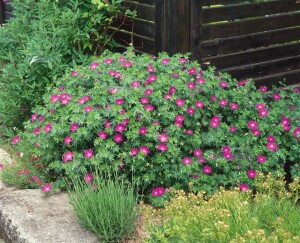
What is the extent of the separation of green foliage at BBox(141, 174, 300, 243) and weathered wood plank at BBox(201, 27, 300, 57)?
80.6 inches

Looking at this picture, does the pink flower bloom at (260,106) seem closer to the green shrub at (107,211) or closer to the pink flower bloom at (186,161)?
the pink flower bloom at (186,161)

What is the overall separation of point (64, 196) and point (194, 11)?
76.7 inches

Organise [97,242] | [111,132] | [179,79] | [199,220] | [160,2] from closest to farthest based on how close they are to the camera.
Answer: [199,220] < [97,242] < [111,132] < [179,79] < [160,2]

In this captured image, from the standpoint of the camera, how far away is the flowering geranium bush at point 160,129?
14.0 feet

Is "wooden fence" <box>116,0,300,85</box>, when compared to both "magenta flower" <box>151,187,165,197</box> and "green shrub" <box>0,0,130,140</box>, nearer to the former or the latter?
"green shrub" <box>0,0,130,140</box>

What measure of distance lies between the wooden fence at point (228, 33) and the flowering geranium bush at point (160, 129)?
39 centimetres

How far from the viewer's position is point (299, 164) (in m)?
4.75

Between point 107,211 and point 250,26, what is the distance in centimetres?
269

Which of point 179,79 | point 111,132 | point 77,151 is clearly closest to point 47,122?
point 77,151

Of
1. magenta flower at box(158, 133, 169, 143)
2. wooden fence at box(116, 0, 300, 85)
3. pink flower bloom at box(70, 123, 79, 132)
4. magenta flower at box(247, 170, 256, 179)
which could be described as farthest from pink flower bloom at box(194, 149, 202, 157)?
wooden fence at box(116, 0, 300, 85)

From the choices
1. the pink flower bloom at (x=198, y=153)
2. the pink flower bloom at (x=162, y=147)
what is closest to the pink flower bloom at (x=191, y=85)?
the pink flower bloom at (x=198, y=153)

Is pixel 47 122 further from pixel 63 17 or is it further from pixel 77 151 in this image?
pixel 63 17

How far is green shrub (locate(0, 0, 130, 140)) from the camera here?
18.4 feet

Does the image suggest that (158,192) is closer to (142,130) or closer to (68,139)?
(142,130)
